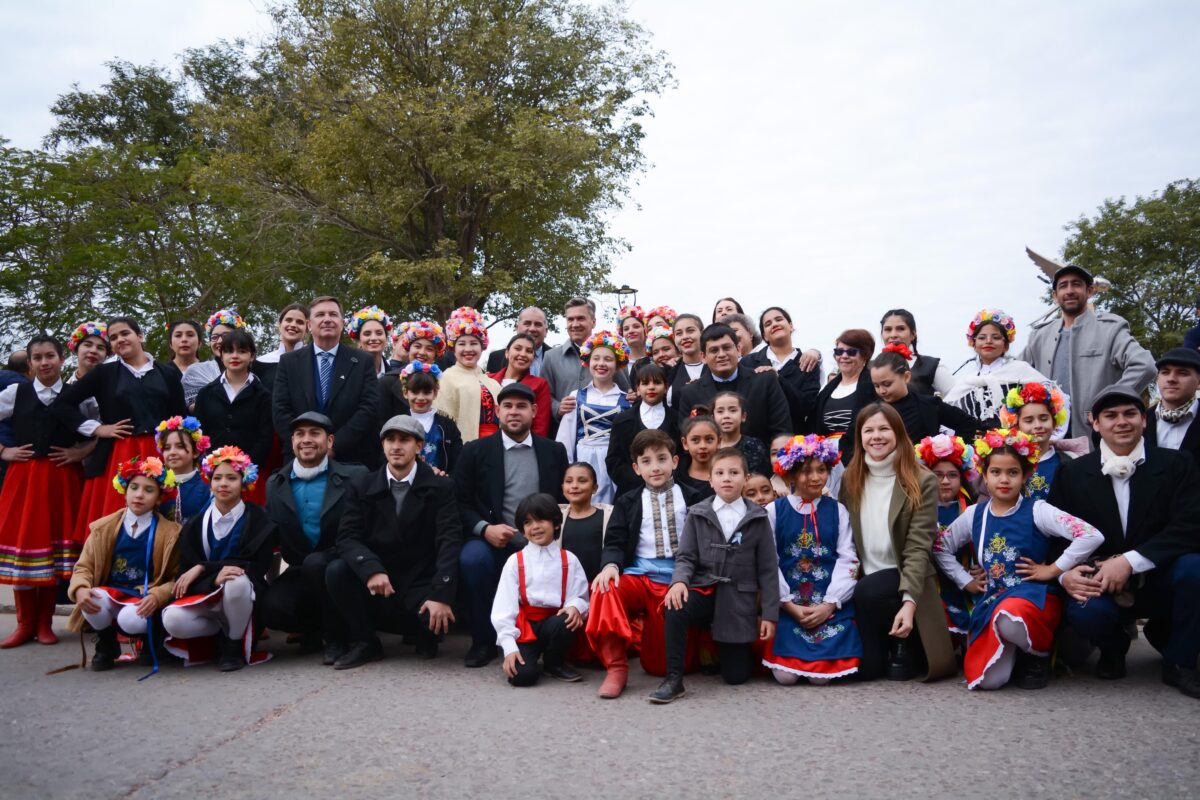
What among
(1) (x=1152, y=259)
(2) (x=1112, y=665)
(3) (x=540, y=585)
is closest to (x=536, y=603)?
(3) (x=540, y=585)

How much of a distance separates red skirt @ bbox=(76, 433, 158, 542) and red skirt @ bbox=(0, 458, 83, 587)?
14 cm

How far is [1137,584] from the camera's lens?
5.04 meters

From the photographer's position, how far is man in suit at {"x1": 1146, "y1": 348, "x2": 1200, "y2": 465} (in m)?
5.41

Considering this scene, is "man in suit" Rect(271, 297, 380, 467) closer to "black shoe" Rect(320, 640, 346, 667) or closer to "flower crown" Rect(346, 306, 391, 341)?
"flower crown" Rect(346, 306, 391, 341)

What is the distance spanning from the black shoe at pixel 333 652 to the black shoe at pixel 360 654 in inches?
2.0

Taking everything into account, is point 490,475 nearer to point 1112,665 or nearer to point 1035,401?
point 1035,401

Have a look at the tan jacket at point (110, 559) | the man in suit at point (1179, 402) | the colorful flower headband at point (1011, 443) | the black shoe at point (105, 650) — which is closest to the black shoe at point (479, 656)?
the tan jacket at point (110, 559)

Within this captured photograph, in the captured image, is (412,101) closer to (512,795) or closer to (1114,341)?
(1114,341)

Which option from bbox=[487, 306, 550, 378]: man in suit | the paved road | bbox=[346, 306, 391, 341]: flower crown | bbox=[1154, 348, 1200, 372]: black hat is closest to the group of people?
bbox=[1154, 348, 1200, 372]: black hat

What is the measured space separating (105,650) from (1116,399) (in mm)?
6375

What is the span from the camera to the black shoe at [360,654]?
5719 mm

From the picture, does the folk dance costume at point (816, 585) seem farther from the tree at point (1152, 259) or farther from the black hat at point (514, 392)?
the tree at point (1152, 259)

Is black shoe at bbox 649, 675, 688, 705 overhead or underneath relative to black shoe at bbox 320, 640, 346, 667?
overhead

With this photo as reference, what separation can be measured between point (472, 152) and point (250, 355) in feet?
47.2
